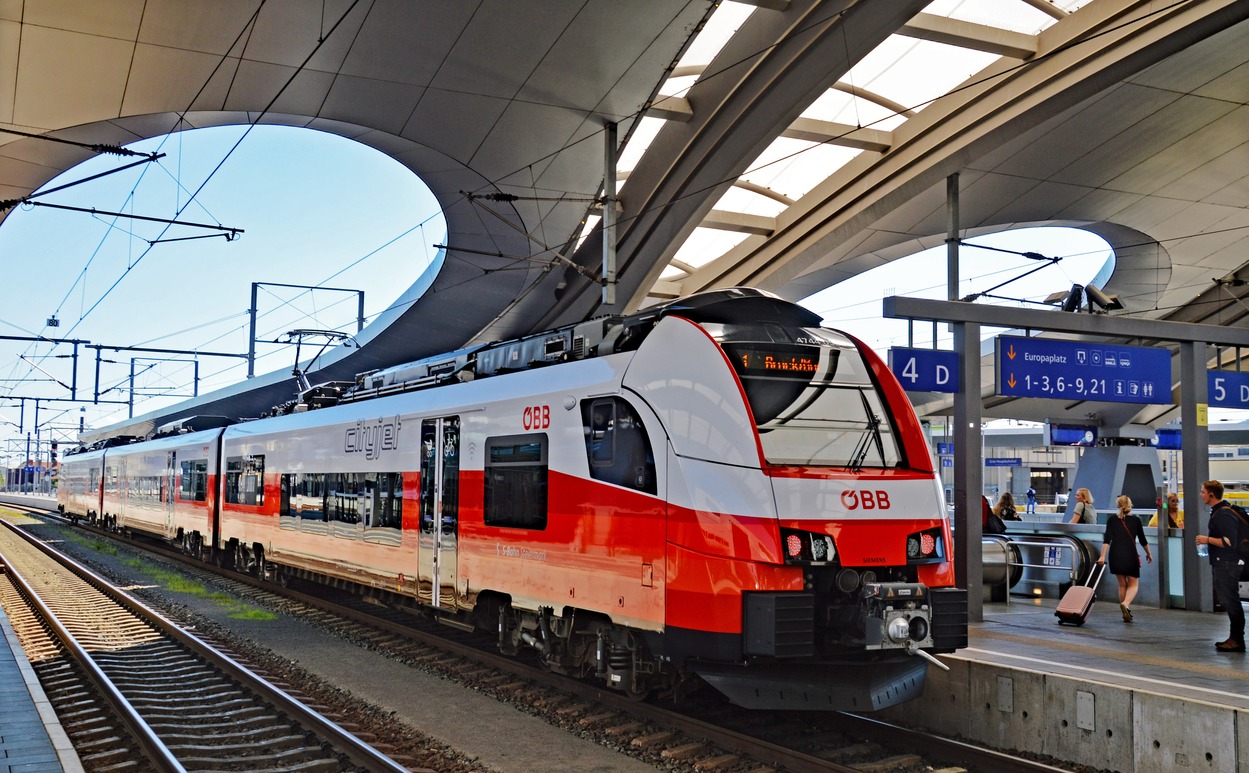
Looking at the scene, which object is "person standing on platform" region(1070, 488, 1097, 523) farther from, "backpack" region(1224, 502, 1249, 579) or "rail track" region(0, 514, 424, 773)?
"rail track" region(0, 514, 424, 773)

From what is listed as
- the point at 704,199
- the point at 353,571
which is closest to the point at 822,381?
the point at 353,571

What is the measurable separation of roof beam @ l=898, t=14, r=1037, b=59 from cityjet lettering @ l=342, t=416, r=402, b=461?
11489 millimetres

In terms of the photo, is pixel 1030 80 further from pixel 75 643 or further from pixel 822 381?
pixel 75 643

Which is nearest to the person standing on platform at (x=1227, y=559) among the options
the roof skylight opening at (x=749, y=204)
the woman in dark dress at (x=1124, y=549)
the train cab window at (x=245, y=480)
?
the woman in dark dress at (x=1124, y=549)

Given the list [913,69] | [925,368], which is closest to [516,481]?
[925,368]

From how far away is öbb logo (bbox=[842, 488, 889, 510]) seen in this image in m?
7.92

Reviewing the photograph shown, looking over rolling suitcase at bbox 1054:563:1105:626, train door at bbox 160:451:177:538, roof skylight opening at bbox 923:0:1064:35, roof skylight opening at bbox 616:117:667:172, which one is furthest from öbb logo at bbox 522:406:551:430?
train door at bbox 160:451:177:538

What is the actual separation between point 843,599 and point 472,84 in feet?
49.7

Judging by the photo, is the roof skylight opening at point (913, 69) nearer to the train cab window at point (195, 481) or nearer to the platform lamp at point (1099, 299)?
the platform lamp at point (1099, 299)

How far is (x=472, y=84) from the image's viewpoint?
20.2m

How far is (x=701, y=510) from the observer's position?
7.71m

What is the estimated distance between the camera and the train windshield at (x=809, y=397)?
8.07m

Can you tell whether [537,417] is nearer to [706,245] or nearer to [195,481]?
[195,481]

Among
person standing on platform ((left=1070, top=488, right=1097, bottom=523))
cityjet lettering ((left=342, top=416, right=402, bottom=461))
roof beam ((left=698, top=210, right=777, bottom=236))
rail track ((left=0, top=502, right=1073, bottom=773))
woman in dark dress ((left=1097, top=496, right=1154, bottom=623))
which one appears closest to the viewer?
rail track ((left=0, top=502, right=1073, bottom=773))
